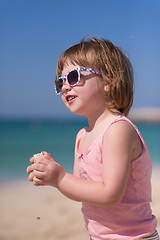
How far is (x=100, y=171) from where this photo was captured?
1.68 meters

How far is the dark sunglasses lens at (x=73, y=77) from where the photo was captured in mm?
1808

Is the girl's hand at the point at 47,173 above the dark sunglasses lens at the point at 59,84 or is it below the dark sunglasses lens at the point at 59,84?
below

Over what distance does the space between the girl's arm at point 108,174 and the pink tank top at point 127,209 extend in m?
0.09

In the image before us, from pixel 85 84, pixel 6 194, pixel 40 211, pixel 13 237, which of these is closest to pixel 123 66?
pixel 85 84

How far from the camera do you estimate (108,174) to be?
60.2 inches

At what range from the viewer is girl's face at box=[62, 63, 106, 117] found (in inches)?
70.4

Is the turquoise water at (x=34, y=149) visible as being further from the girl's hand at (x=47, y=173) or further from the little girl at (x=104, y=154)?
the girl's hand at (x=47, y=173)

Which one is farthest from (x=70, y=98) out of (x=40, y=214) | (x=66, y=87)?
(x=40, y=214)

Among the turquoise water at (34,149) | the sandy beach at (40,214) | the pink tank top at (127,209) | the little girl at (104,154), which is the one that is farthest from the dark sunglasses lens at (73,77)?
the turquoise water at (34,149)

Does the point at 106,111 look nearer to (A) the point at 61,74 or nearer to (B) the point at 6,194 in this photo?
(A) the point at 61,74

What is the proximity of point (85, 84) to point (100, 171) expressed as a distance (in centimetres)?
48

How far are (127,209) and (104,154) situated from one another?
1.09ft

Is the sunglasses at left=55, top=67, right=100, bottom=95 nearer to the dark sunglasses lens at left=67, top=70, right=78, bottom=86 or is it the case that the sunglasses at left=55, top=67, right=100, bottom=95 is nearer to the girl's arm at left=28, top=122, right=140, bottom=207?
the dark sunglasses lens at left=67, top=70, right=78, bottom=86

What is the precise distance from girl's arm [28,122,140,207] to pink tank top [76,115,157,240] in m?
0.09
